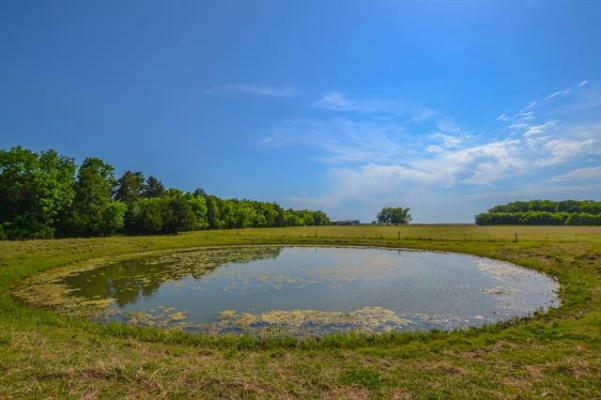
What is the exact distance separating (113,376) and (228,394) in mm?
2301

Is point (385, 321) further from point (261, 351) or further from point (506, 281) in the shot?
point (506, 281)

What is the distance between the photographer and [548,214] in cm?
10438

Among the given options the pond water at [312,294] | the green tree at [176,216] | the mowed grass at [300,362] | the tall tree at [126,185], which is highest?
the tall tree at [126,185]

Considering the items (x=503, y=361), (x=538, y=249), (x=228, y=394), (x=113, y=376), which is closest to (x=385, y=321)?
(x=503, y=361)

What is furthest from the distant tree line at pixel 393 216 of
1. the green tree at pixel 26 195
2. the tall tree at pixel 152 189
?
the green tree at pixel 26 195

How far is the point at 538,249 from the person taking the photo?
25062mm

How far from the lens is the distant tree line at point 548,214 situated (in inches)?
3647

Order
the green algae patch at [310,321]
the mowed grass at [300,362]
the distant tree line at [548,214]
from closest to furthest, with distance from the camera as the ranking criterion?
the mowed grass at [300,362] → the green algae patch at [310,321] → the distant tree line at [548,214]

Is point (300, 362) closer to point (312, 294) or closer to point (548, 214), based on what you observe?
point (312, 294)

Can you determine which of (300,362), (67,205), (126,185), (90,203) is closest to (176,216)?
(90,203)

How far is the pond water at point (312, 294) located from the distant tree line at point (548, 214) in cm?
10161

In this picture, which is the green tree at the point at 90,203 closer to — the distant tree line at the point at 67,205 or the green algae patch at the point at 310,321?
the distant tree line at the point at 67,205

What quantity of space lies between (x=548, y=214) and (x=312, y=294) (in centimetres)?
12839

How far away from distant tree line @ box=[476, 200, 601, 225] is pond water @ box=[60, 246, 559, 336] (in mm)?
101611
